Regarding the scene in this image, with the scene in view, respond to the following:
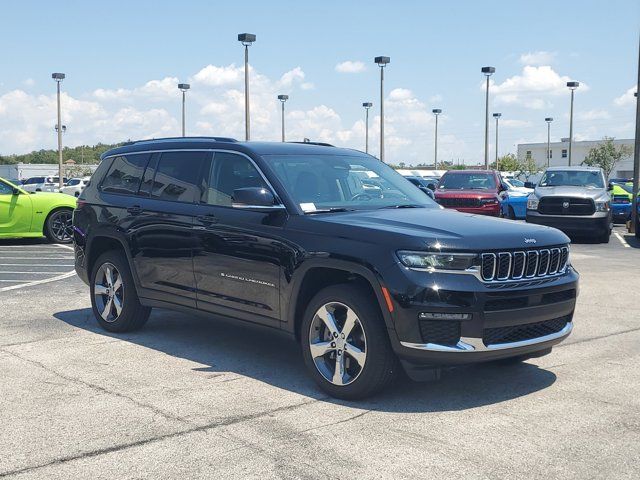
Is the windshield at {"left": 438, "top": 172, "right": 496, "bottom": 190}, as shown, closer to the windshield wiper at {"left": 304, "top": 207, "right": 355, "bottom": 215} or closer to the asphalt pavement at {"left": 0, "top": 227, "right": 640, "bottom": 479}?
the asphalt pavement at {"left": 0, "top": 227, "right": 640, "bottom": 479}

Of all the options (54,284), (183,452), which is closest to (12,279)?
(54,284)

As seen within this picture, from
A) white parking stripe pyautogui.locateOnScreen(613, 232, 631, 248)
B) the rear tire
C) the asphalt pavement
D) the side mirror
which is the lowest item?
the asphalt pavement

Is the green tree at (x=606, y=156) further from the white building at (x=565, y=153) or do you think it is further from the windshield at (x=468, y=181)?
the windshield at (x=468, y=181)

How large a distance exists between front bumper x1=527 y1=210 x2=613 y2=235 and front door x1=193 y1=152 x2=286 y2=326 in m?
13.8

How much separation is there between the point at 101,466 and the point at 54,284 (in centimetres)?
747

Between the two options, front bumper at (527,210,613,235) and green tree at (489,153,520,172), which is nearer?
front bumper at (527,210,613,235)

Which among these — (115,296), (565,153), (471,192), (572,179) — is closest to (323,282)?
(115,296)

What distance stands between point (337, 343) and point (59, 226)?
13542 mm

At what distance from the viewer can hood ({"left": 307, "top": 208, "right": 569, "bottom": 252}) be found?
16.8 ft

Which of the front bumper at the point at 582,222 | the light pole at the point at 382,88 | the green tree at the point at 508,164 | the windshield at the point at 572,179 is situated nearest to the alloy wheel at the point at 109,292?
the front bumper at the point at 582,222

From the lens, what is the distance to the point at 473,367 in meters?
6.36

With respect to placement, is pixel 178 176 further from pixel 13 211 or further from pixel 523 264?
pixel 13 211

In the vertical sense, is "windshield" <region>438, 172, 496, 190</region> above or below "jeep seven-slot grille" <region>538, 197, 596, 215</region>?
above

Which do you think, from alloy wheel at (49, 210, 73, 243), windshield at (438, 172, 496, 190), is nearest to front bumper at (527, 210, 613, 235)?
windshield at (438, 172, 496, 190)
